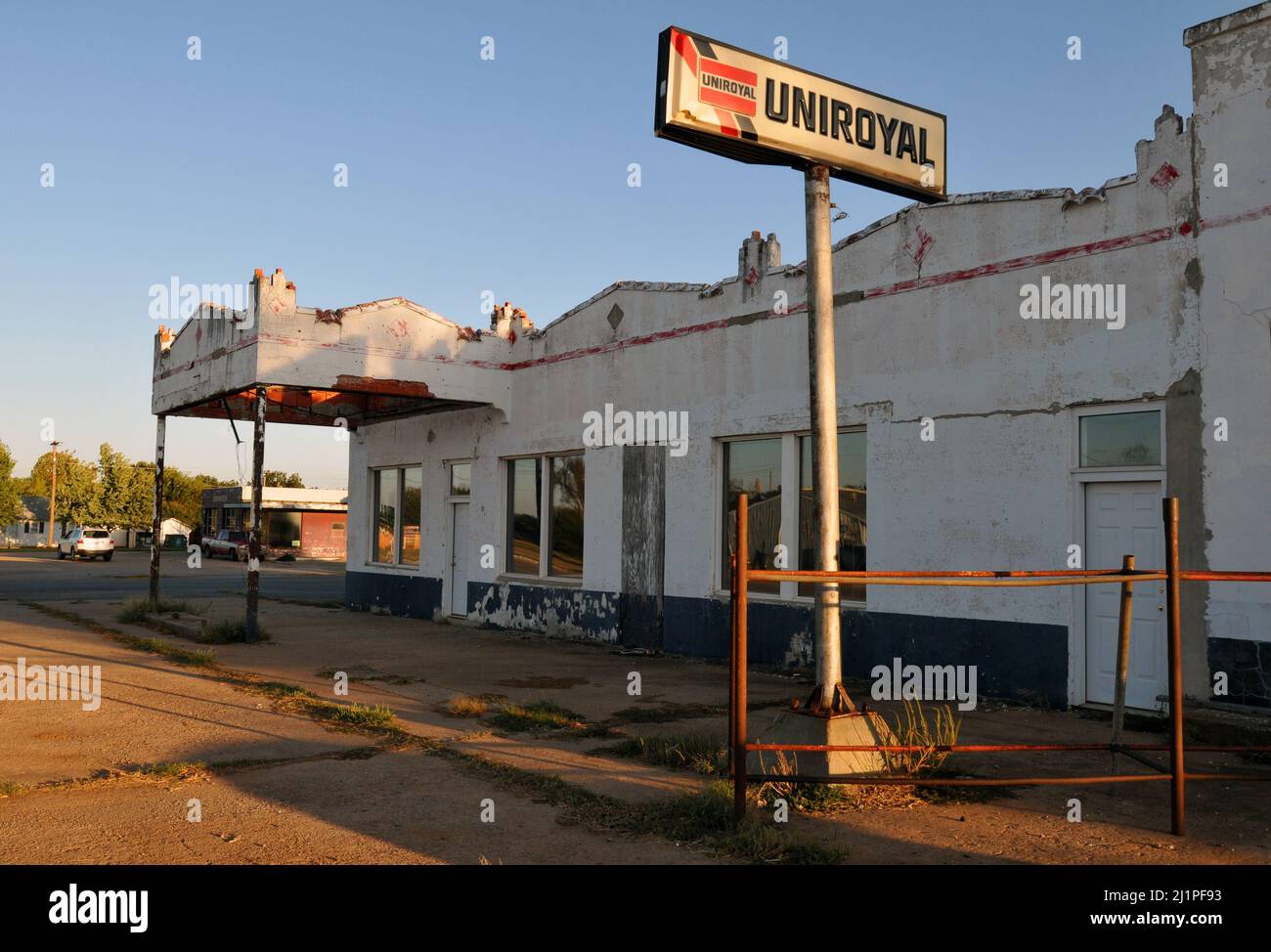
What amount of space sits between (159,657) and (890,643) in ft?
30.2

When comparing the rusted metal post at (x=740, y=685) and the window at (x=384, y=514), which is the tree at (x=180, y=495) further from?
the rusted metal post at (x=740, y=685)

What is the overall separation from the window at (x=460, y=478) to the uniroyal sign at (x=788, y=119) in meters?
12.0

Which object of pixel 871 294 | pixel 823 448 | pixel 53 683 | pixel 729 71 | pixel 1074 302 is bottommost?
pixel 53 683

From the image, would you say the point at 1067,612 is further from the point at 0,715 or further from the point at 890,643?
the point at 0,715

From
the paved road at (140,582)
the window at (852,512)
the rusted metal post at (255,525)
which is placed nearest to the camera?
the window at (852,512)

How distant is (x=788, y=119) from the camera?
6.89m

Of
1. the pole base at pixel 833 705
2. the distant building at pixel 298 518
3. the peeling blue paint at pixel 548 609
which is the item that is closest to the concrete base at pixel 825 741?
the pole base at pixel 833 705

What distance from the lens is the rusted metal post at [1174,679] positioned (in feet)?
18.4

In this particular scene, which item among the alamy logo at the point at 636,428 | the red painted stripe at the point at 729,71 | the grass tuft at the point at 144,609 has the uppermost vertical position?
the red painted stripe at the point at 729,71

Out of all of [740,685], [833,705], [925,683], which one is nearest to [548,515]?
[925,683]

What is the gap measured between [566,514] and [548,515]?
489 millimetres

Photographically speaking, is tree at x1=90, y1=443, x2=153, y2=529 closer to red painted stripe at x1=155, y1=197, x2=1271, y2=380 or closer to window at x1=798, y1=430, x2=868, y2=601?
red painted stripe at x1=155, y1=197, x2=1271, y2=380

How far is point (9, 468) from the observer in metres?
70.4

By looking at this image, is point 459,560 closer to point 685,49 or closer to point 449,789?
point 449,789
